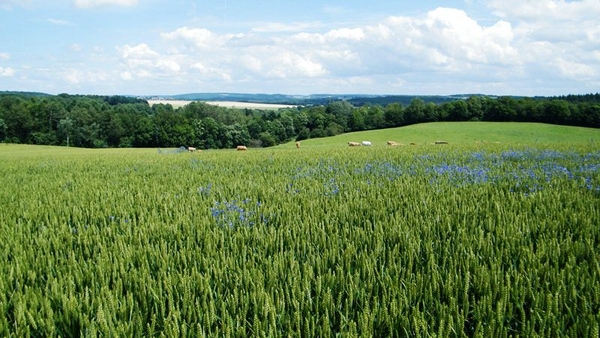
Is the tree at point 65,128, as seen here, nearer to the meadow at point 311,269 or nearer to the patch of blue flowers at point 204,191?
the patch of blue flowers at point 204,191

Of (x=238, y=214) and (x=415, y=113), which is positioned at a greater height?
(x=415, y=113)

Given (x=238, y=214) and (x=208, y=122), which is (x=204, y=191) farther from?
(x=208, y=122)

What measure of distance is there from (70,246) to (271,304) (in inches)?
102

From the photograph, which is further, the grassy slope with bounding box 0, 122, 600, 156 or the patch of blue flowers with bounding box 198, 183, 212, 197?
the grassy slope with bounding box 0, 122, 600, 156

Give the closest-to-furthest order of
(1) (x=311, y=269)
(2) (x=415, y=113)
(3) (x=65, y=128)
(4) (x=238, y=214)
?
1. (1) (x=311, y=269)
2. (4) (x=238, y=214)
3. (3) (x=65, y=128)
4. (2) (x=415, y=113)

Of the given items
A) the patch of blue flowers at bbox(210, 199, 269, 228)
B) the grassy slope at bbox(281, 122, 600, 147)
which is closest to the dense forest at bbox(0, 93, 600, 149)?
the grassy slope at bbox(281, 122, 600, 147)

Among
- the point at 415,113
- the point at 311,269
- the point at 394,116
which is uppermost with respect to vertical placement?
the point at 415,113

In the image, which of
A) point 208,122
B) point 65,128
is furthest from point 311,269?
point 65,128

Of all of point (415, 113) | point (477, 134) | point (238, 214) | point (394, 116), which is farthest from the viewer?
point (394, 116)

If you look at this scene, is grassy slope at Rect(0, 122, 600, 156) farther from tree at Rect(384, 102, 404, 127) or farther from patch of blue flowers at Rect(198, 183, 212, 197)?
patch of blue flowers at Rect(198, 183, 212, 197)

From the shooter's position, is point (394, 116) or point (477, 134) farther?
point (394, 116)

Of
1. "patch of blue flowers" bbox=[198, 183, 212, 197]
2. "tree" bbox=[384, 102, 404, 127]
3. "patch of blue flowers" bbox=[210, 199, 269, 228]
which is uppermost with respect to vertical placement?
"tree" bbox=[384, 102, 404, 127]

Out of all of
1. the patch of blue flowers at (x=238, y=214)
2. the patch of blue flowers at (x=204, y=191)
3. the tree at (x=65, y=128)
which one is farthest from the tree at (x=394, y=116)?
the patch of blue flowers at (x=238, y=214)

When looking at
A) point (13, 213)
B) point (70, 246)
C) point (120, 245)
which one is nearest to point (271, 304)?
point (120, 245)
